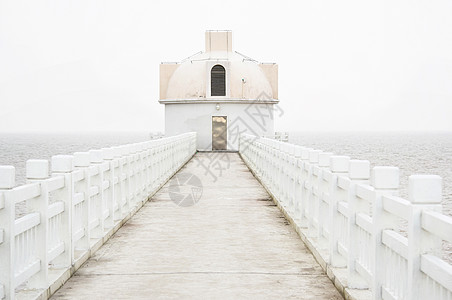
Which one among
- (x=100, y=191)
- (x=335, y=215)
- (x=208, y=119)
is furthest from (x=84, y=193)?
(x=208, y=119)

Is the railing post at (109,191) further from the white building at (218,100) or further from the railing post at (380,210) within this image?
the white building at (218,100)

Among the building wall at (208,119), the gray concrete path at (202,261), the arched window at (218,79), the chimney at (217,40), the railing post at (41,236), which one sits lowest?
the gray concrete path at (202,261)

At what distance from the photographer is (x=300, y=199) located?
34.4 feet

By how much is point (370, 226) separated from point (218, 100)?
3466cm

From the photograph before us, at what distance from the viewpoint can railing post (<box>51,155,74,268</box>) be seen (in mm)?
7152

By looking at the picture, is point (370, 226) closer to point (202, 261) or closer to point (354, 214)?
point (354, 214)

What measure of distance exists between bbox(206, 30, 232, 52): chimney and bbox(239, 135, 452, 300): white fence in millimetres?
33604

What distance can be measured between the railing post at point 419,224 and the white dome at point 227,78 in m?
36.2

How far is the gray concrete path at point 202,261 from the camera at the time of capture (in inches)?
263

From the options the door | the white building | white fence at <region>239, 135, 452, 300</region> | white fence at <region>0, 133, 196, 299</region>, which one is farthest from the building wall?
white fence at <region>239, 135, 452, 300</region>

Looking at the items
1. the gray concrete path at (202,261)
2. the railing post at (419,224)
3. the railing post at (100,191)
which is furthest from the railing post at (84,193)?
the railing post at (419,224)

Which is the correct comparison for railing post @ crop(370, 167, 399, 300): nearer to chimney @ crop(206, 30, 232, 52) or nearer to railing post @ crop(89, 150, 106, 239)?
railing post @ crop(89, 150, 106, 239)

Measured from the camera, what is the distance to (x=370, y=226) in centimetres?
577

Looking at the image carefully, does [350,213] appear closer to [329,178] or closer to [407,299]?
[329,178]
